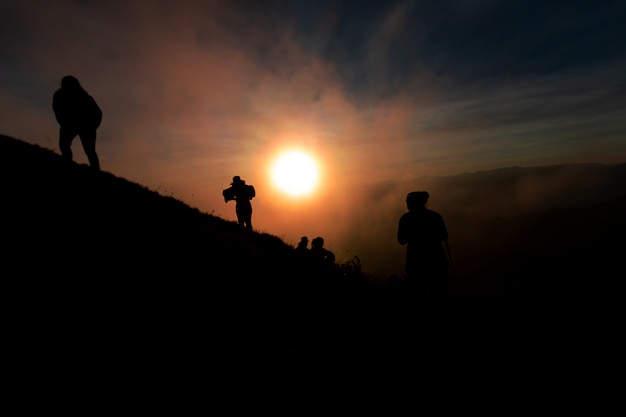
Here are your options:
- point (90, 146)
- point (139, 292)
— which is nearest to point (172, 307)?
point (139, 292)

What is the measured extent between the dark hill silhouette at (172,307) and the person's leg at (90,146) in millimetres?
1299

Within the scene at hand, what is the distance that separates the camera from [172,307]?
198 inches

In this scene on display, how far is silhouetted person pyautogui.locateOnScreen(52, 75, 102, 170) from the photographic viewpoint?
9.87 m

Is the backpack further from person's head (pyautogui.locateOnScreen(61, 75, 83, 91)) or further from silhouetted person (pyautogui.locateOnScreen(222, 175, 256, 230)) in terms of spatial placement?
person's head (pyautogui.locateOnScreen(61, 75, 83, 91))

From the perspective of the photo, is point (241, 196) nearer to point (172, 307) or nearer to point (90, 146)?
point (90, 146)

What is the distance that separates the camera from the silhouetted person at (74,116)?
9.87m

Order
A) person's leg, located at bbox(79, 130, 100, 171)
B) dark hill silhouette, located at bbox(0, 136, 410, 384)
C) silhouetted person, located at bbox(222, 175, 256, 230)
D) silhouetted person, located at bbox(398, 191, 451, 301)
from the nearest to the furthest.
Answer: dark hill silhouette, located at bbox(0, 136, 410, 384)
silhouetted person, located at bbox(398, 191, 451, 301)
person's leg, located at bbox(79, 130, 100, 171)
silhouetted person, located at bbox(222, 175, 256, 230)

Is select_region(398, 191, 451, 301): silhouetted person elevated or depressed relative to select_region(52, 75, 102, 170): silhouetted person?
depressed

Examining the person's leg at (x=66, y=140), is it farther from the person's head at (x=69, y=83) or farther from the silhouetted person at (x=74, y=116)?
the person's head at (x=69, y=83)

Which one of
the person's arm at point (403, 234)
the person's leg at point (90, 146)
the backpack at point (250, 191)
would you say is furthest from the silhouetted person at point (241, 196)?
the person's arm at point (403, 234)

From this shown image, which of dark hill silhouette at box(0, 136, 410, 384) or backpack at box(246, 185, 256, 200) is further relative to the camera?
backpack at box(246, 185, 256, 200)

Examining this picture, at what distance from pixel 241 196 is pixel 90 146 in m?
6.99

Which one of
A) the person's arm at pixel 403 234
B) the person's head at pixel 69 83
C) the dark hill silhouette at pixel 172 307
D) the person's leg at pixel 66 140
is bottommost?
the dark hill silhouette at pixel 172 307

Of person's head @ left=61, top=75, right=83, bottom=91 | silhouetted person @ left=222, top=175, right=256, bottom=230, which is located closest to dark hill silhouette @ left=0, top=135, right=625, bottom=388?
person's head @ left=61, top=75, right=83, bottom=91
